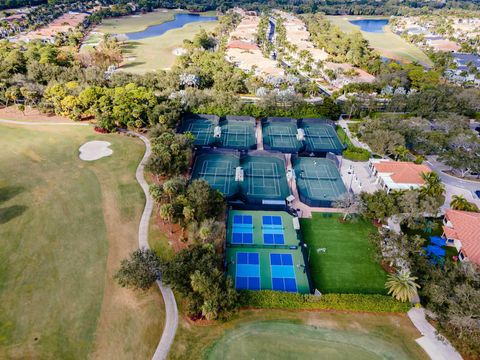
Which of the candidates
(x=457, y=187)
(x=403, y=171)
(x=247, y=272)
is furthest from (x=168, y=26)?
(x=247, y=272)

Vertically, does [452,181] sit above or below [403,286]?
below

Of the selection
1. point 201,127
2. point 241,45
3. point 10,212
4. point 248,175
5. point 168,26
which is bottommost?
point 248,175

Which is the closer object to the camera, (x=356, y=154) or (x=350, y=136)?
(x=356, y=154)

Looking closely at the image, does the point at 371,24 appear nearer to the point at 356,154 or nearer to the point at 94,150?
the point at 356,154

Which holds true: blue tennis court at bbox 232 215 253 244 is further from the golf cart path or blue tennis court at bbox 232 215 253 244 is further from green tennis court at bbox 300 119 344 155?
green tennis court at bbox 300 119 344 155

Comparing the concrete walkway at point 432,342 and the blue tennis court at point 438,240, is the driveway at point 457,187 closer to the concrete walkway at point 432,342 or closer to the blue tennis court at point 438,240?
the blue tennis court at point 438,240

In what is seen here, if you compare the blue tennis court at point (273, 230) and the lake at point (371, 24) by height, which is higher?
the lake at point (371, 24)

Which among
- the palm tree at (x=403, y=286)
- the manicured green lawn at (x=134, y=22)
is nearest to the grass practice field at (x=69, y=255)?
the palm tree at (x=403, y=286)
